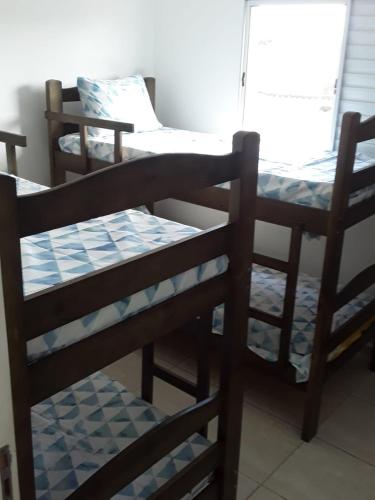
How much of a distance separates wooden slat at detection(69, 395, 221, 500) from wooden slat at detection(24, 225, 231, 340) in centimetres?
38

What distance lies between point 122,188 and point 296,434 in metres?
1.46

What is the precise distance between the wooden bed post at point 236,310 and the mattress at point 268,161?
710 mm

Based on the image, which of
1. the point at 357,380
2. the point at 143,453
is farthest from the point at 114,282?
the point at 357,380

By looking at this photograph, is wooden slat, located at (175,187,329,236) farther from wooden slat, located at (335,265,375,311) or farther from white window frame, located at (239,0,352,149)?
white window frame, located at (239,0,352,149)

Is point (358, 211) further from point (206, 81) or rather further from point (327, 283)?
point (206, 81)

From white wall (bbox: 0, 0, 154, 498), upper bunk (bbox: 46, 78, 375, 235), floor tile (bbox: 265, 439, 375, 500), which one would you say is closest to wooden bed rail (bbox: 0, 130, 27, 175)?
upper bunk (bbox: 46, 78, 375, 235)

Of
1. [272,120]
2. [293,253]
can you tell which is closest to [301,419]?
[293,253]

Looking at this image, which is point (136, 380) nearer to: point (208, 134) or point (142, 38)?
point (208, 134)

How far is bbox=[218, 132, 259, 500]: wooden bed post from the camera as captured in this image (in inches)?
49.8

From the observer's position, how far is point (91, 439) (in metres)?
1.55

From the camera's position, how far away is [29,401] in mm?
938

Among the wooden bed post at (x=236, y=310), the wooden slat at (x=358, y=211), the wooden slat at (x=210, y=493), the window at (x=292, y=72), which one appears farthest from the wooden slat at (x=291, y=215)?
the wooden slat at (x=210, y=493)

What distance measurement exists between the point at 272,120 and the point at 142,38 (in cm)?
98

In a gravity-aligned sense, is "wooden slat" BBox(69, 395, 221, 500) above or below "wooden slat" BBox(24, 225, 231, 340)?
below
